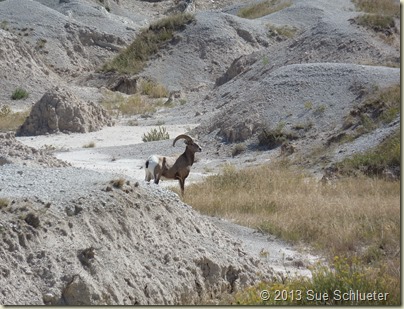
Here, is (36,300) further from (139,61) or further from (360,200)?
(139,61)

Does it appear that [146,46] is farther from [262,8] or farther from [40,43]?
[262,8]

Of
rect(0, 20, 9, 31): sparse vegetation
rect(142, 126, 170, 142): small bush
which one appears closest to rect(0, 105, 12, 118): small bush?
rect(142, 126, 170, 142): small bush

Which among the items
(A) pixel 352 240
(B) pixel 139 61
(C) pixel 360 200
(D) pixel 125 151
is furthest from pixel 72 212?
(B) pixel 139 61

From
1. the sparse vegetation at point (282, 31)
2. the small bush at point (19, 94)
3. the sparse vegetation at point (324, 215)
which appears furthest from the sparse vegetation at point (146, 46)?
the sparse vegetation at point (324, 215)

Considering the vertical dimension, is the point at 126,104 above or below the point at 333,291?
below

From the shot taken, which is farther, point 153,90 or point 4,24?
point 4,24

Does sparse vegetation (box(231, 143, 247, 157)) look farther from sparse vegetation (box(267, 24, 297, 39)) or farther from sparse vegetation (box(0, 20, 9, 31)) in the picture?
sparse vegetation (box(0, 20, 9, 31))

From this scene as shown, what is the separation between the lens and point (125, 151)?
2669cm

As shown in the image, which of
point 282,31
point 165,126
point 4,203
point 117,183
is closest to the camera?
point 4,203

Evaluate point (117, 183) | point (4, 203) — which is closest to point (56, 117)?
point (117, 183)

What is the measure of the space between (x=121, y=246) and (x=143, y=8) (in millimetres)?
71409

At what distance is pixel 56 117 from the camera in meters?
30.5

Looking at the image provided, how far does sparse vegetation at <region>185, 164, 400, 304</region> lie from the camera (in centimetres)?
964

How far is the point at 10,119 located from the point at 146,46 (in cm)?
1682
